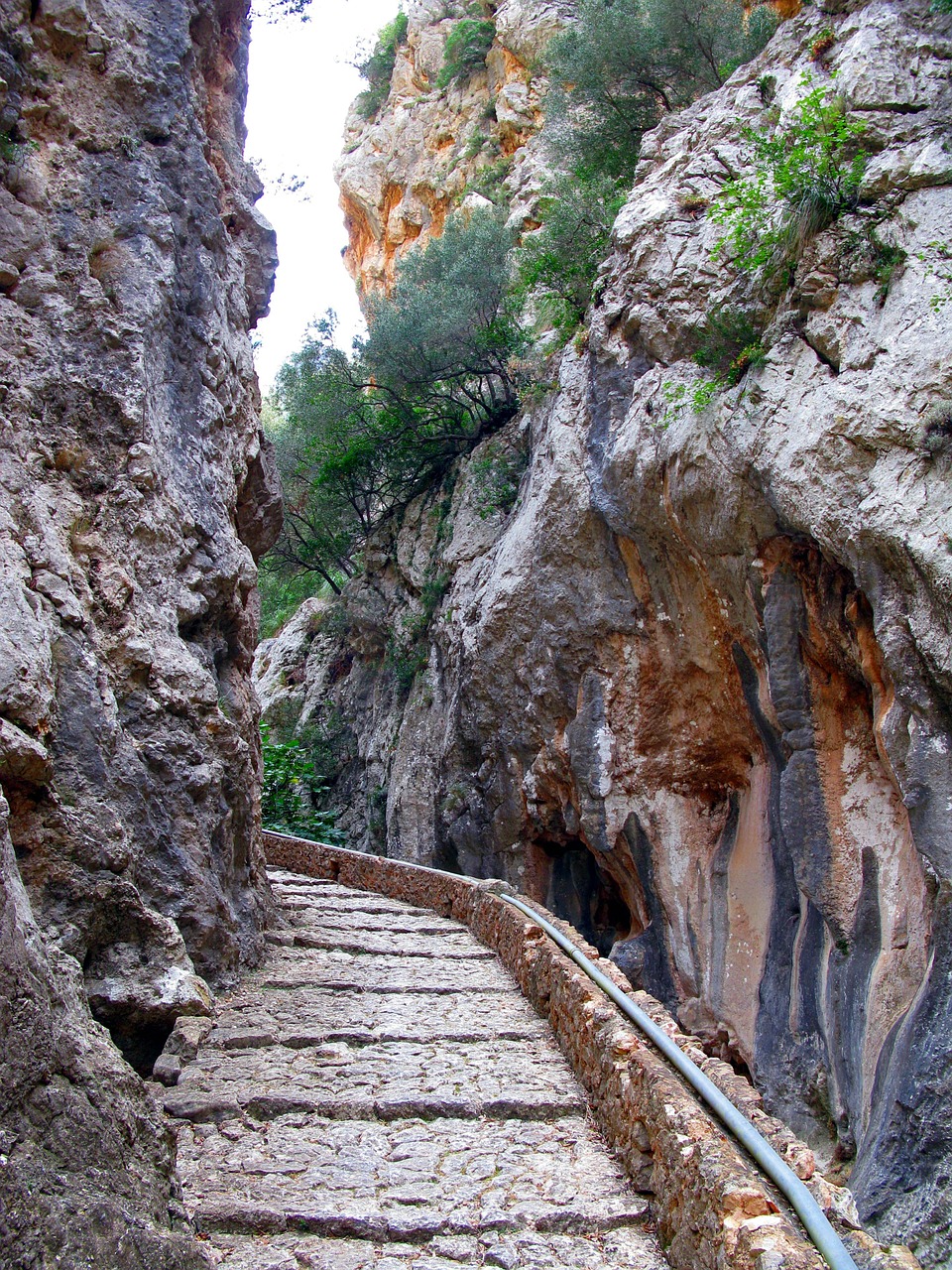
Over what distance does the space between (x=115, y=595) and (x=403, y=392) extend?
1320 cm

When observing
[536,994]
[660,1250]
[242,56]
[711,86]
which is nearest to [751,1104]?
[660,1250]

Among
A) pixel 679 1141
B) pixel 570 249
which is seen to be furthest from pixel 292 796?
pixel 679 1141

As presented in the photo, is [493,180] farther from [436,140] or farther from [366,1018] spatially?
[366,1018]

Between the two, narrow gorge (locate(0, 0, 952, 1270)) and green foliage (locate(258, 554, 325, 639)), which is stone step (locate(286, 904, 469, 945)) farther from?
green foliage (locate(258, 554, 325, 639))

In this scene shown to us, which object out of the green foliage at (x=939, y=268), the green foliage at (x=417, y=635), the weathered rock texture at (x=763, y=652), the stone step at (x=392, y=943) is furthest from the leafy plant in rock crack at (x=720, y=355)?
the green foliage at (x=417, y=635)

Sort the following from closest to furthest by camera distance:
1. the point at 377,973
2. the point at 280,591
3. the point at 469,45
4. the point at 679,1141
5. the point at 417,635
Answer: the point at 679,1141 < the point at 377,973 < the point at 417,635 < the point at 469,45 < the point at 280,591

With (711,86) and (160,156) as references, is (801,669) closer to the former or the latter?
(160,156)

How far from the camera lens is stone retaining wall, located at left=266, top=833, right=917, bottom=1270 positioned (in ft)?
10.4

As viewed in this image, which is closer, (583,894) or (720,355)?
(720,355)

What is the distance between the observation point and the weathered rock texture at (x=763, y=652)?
763 cm

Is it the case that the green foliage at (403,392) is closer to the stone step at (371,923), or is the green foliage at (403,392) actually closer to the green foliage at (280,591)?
the green foliage at (280,591)

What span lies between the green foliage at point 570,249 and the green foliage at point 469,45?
13598mm

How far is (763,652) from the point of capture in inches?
400

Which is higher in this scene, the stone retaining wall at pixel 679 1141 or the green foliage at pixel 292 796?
the green foliage at pixel 292 796
